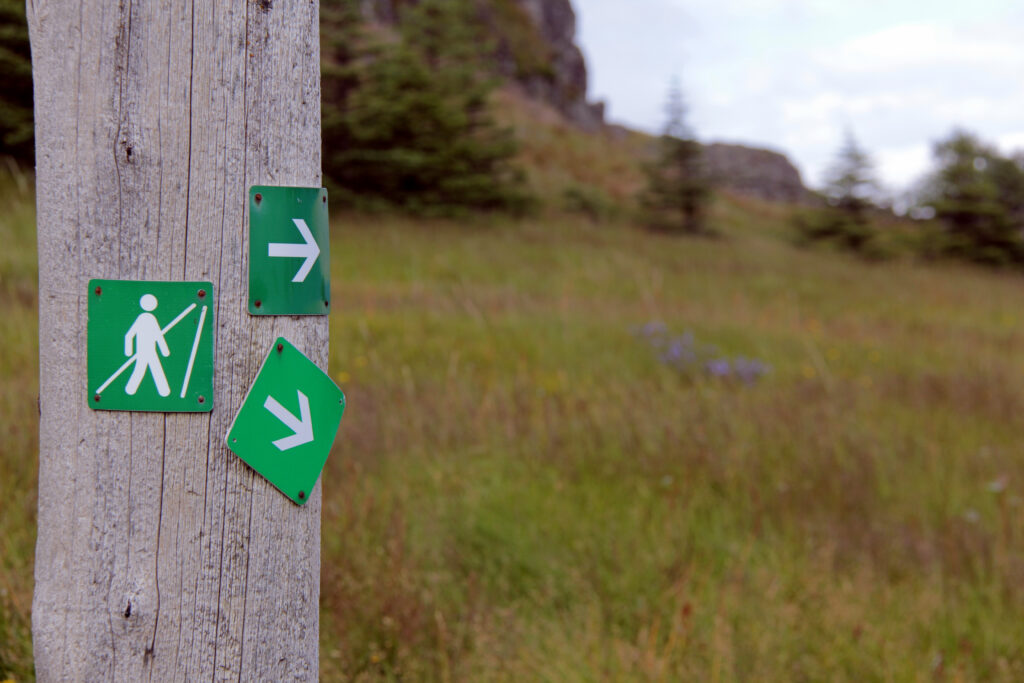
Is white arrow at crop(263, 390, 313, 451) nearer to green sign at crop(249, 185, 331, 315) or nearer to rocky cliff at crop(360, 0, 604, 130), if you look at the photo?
green sign at crop(249, 185, 331, 315)

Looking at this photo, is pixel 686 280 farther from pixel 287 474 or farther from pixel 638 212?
pixel 287 474

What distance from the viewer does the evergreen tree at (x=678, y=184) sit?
1616cm

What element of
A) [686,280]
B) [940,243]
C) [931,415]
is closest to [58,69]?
[931,415]

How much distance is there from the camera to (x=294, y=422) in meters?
1.20

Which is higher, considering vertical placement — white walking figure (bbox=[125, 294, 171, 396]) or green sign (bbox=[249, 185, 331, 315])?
green sign (bbox=[249, 185, 331, 315])

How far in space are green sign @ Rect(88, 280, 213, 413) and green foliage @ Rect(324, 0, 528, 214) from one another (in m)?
11.1

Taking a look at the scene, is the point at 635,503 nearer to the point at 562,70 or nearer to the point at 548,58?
the point at 548,58

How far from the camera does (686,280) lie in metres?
9.45

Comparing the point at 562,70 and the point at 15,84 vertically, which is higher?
the point at 562,70

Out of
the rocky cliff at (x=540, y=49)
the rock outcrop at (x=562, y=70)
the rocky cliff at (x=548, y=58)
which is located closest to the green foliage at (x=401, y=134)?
the rocky cliff at (x=548, y=58)

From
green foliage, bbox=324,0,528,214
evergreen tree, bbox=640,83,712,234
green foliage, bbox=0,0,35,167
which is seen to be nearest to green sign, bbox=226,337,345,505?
green foliage, bbox=0,0,35,167

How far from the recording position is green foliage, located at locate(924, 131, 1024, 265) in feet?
58.7

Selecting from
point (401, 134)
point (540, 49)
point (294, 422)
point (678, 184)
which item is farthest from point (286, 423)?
point (540, 49)

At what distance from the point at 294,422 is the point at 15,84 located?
10.6 m
